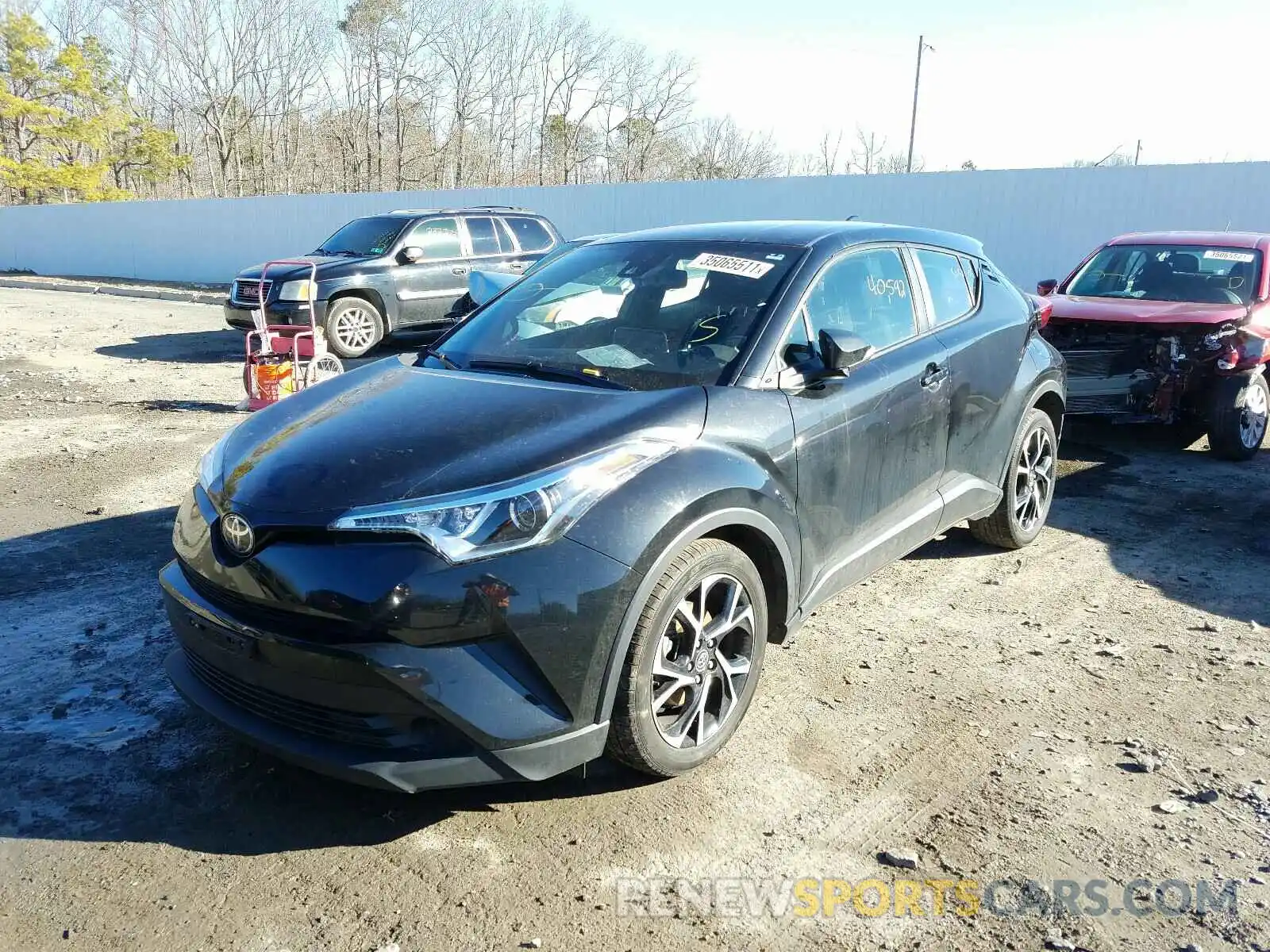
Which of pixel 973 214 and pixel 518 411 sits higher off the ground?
pixel 973 214

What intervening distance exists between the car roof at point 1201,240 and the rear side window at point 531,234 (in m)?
7.61

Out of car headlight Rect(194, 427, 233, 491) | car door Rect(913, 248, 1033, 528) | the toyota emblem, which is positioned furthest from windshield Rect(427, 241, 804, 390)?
the toyota emblem

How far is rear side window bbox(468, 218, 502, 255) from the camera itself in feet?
43.6

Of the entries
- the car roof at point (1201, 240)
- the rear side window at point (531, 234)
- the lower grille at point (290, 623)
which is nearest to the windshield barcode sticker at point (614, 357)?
the lower grille at point (290, 623)

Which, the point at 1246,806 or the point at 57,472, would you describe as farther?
the point at 57,472

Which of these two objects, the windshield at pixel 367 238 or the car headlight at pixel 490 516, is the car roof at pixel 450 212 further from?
the car headlight at pixel 490 516

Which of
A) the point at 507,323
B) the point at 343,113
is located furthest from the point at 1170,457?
the point at 343,113

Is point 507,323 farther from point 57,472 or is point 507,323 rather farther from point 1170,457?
point 1170,457

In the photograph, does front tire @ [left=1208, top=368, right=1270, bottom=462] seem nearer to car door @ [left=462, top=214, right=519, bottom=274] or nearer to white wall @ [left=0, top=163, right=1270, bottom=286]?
car door @ [left=462, top=214, right=519, bottom=274]

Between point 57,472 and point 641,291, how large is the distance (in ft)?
16.6

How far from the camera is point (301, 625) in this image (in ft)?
8.86

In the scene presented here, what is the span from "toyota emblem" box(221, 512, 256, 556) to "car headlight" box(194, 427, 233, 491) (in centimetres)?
30

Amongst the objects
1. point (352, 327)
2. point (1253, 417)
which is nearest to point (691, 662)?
point (1253, 417)

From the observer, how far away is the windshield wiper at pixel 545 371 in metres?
3.50
